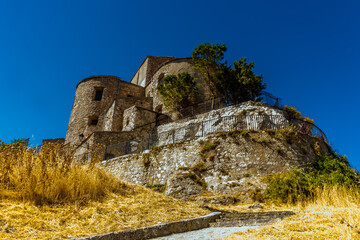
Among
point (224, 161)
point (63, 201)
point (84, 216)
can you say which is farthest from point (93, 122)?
point (84, 216)

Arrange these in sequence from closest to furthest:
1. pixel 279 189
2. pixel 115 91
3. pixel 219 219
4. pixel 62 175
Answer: pixel 62 175 < pixel 219 219 < pixel 279 189 < pixel 115 91

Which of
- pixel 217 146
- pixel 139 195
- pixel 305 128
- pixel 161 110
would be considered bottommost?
pixel 139 195

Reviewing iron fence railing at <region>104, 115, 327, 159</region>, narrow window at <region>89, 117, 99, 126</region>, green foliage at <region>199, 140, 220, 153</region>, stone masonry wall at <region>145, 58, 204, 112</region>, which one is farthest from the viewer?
narrow window at <region>89, 117, 99, 126</region>

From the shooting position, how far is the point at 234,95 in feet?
60.8

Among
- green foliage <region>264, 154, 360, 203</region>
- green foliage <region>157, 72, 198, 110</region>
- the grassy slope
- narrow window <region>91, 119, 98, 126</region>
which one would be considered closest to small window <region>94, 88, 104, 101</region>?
narrow window <region>91, 119, 98, 126</region>

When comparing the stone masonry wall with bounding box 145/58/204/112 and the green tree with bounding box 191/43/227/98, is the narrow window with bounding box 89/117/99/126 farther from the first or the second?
the green tree with bounding box 191/43/227/98

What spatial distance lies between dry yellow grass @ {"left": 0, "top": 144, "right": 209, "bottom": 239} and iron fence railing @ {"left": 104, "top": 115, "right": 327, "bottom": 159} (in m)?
7.87

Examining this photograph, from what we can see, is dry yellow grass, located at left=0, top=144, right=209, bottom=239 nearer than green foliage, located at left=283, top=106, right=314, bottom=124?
Yes

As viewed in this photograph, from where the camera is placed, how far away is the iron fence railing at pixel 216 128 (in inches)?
537

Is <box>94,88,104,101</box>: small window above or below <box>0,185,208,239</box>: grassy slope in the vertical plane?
above

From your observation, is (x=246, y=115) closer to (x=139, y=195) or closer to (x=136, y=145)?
(x=136, y=145)

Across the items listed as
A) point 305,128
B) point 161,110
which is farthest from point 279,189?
point 161,110

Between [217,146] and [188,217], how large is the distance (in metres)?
6.88

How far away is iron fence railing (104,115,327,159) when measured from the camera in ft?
44.8
